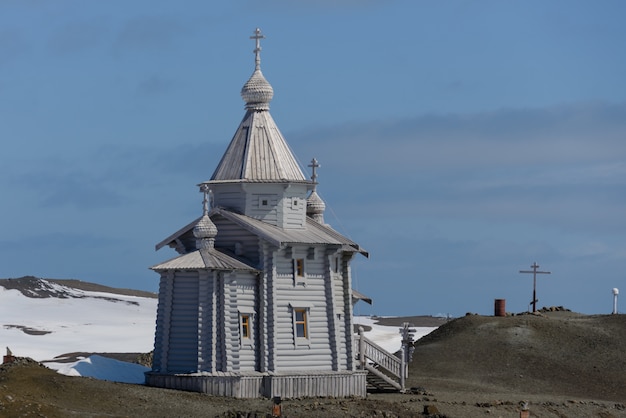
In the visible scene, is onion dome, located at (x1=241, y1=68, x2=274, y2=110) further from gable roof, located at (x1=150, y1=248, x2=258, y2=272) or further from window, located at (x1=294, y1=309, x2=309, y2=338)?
window, located at (x1=294, y1=309, x2=309, y2=338)

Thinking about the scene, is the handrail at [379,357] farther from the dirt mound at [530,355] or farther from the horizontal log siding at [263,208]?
the horizontal log siding at [263,208]

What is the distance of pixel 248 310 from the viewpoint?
169 feet

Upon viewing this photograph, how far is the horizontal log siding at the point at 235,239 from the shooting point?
173ft

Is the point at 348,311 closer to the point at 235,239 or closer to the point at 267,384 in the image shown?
the point at 267,384

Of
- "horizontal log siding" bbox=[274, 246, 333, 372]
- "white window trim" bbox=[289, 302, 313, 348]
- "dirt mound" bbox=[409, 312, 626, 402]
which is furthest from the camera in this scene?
"dirt mound" bbox=[409, 312, 626, 402]

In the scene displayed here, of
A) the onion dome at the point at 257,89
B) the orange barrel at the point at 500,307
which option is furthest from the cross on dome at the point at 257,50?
the orange barrel at the point at 500,307

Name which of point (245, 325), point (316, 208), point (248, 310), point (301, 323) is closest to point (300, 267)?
point (301, 323)

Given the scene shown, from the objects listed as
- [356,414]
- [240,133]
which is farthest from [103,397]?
[240,133]

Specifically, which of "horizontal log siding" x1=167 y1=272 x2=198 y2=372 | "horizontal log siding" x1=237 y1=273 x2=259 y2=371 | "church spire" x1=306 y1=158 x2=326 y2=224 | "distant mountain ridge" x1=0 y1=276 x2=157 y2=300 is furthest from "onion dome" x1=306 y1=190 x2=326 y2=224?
"distant mountain ridge" x1=0 y1=276 x2=157 y2=300

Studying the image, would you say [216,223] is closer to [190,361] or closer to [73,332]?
[190,361]

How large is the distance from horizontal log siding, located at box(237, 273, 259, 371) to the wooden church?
4 cm

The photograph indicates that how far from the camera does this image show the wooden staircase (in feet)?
189

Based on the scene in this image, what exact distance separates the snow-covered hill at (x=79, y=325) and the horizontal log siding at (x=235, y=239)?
22.3ft

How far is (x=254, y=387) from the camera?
2007 inches
